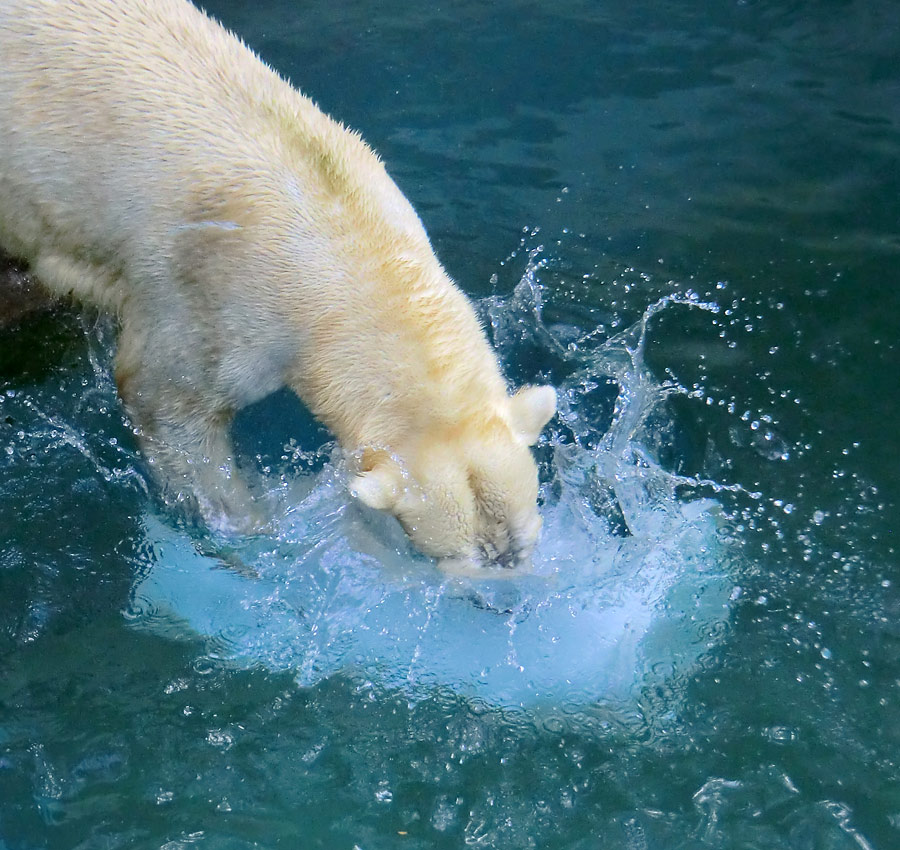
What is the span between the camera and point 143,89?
2.95 m

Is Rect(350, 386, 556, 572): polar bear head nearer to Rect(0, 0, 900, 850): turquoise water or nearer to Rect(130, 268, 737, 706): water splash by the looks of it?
Rect(130, 268, 737, 706): water splash

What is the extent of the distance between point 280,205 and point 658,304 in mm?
2271

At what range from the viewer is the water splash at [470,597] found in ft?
11.2

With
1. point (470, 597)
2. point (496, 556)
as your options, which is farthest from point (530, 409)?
point (470, 597)

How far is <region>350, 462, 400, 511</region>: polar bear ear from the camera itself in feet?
9.10

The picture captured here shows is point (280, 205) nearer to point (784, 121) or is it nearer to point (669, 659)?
point (669, 659)

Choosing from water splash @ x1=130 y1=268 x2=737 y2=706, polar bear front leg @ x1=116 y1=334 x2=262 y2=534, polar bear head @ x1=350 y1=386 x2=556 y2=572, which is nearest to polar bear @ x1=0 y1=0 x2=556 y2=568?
polar bear head @ x1=350 y1=386 x2=556 y2=572

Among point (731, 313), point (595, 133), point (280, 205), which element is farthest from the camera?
point (595, 133)

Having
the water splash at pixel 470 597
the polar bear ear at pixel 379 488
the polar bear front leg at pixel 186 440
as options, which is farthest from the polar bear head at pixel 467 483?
the polar bear front leg at pixel 186 440

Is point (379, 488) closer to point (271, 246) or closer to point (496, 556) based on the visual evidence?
point (496, 556)

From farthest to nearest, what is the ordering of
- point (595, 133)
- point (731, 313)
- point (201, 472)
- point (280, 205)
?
point (595, 133) < point (731, 313) < point (201, 472) < point (280, 205)

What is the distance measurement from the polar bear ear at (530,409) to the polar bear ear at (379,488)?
1.40 ft

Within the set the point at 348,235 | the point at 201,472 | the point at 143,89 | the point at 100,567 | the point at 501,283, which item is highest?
the point at 143,89

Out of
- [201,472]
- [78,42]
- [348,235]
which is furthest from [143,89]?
[201,472]
